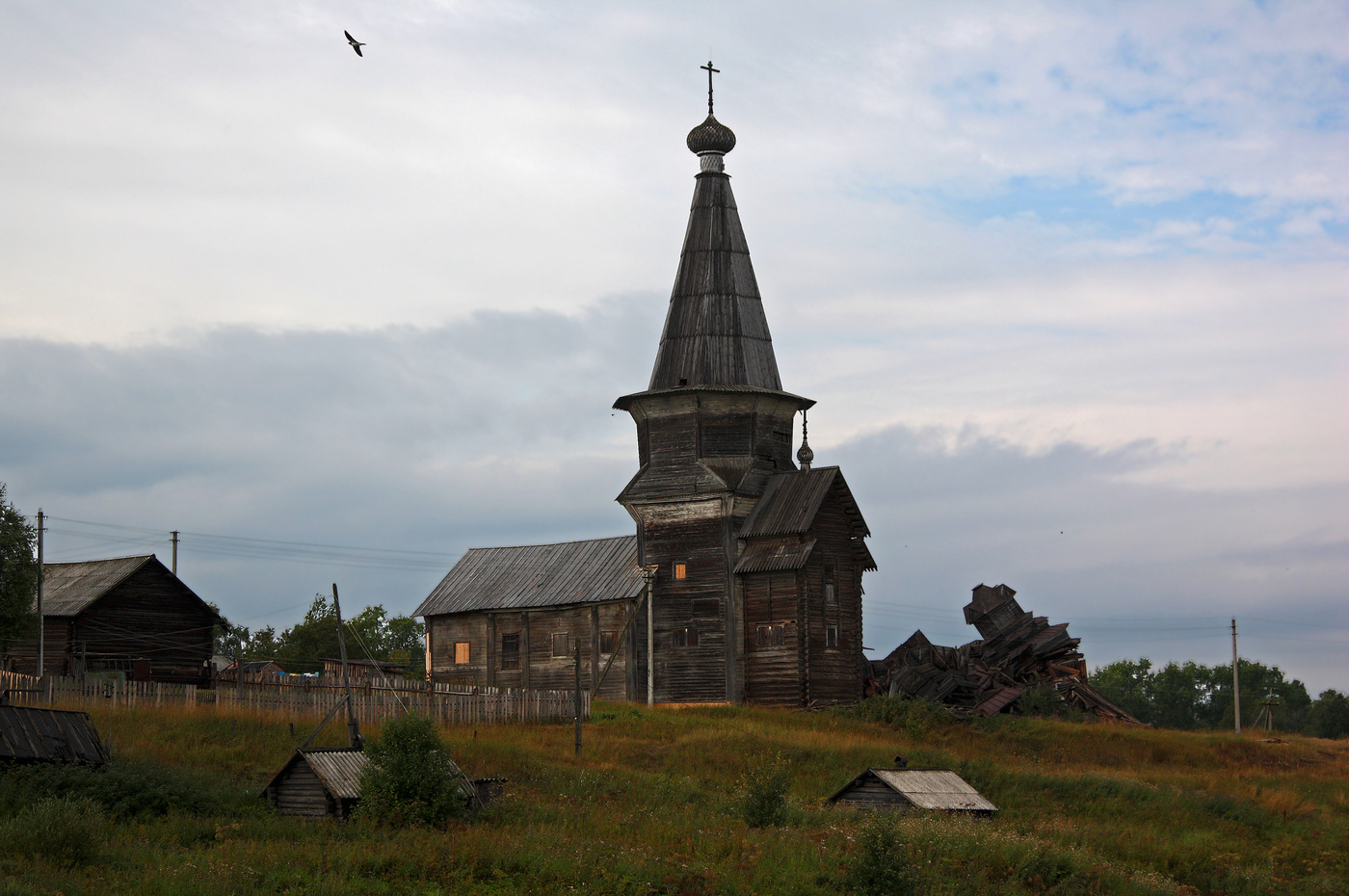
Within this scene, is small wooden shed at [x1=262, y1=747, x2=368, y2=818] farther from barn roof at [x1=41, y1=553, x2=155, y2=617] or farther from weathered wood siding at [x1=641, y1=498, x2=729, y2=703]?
barn roof at [x1=41, y1=553, x2=155, y2=617]

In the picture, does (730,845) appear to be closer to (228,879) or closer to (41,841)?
(228,879)

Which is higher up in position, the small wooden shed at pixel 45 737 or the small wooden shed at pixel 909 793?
the small wooden shed at pixel 45 737

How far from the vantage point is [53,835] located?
20.4 meters

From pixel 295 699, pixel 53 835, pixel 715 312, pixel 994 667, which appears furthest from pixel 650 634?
pixel 53 835

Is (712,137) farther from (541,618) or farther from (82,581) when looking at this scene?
(82,581)

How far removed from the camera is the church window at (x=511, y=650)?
4953 centimetres

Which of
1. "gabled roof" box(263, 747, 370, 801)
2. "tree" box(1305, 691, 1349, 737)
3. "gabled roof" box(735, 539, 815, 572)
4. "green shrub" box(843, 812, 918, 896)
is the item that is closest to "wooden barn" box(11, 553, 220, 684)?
"gabled roof" box(735, 539, 815, 572)

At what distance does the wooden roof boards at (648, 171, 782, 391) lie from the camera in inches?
1801

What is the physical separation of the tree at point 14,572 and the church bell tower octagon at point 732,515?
18284mm

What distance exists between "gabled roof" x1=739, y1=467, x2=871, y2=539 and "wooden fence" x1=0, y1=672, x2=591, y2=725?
880 cm

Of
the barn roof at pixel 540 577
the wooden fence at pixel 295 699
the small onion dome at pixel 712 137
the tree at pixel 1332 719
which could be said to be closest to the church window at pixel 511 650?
the barn roof at pixel 540 577

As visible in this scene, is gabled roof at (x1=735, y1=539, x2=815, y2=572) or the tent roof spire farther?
the tent roof spire

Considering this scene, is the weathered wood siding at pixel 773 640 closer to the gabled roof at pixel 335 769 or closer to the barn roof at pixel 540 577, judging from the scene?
the barn roof at pixel 540 577

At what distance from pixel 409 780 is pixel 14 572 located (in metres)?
22.0
